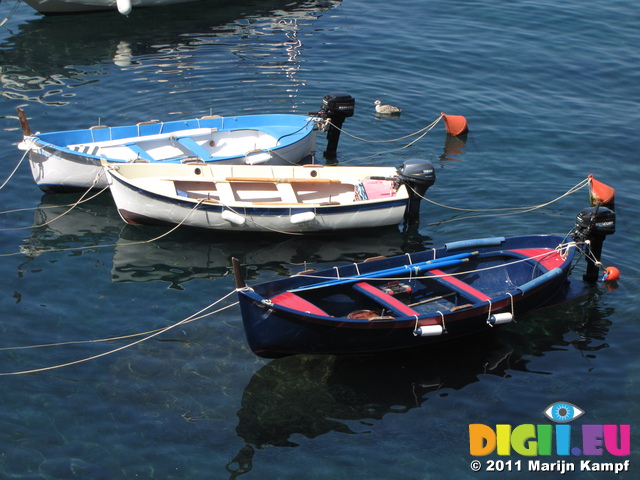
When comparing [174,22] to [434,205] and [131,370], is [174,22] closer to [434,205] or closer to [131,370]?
[434,205]

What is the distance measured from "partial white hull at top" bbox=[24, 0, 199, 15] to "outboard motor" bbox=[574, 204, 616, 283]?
1939 centimetres

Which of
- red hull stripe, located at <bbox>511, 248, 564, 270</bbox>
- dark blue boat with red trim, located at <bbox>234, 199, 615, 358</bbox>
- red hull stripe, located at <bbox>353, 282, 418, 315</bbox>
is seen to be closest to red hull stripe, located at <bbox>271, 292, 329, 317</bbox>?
dark blue boat with red trim, located at <bbox>234, 199, 615, 358</bbox>

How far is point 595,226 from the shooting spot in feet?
47.3

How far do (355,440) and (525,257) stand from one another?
17.5ft

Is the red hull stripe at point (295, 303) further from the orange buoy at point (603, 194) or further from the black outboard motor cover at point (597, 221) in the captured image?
the orange buoy at point (603, 194)

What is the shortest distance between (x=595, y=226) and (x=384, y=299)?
14.8 ft

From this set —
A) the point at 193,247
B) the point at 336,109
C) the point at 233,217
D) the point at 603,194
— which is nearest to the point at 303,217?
the point at 233,217

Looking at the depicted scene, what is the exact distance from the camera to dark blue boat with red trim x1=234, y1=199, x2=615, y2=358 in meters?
→ 12.1

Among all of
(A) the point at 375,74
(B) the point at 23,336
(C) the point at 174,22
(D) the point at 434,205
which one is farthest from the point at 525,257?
(C) the point at 174,22

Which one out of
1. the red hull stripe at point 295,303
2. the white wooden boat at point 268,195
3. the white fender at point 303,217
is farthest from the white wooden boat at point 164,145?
the red hull stripe at point 295,303

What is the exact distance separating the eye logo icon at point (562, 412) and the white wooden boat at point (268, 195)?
5803 millimetres

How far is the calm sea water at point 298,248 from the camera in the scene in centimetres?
1162

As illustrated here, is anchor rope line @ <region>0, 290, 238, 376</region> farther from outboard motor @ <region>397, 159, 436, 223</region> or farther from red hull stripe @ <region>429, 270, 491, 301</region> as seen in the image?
outboard motor @ <region>397, 159, 436, 223</region>

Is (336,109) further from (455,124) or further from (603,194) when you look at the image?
(603,194)
